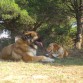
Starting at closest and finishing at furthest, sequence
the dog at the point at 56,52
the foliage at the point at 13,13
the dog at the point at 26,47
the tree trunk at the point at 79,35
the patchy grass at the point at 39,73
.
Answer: the patchy grass at the point at 39,73, the dog at the point at 26,47, the dog at the point at 56,52, the foliage at the point at 13,13, the tree trunk at the point at 79,35

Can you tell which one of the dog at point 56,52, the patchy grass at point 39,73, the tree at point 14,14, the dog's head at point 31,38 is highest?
the tree at point 14,14

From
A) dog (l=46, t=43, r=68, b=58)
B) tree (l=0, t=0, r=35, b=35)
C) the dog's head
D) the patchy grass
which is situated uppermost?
tree (l=0, t=0, r=35, b=35)

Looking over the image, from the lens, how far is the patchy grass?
20.1 feet

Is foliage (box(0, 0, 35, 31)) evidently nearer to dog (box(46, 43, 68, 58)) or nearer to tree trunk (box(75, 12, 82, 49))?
dog (box(46, 43, 68, 58))

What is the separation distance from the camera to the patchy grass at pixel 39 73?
613 centimetres

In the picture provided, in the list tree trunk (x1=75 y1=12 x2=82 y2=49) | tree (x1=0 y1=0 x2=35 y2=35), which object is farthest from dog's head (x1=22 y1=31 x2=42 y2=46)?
tree trunk (x1=75 y1=12 x2=82 y2=49)

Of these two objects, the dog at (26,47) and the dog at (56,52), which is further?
the dog at (56,52)

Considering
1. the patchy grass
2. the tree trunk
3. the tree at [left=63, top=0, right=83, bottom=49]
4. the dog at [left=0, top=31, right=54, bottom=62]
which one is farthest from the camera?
the tree trunk

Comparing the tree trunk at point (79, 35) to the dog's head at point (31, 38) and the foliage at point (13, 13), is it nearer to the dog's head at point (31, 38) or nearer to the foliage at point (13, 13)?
the foliage at point (13, 13)

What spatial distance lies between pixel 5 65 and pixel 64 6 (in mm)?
5139

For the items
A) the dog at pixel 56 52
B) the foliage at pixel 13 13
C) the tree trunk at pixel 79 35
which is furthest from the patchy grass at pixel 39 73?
the tree trunk at pixel 79 35

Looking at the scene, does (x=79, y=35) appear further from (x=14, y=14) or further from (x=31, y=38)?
(x=31, y=38)

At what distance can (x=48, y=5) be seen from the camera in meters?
11.7

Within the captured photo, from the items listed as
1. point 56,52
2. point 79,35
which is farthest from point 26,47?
point 79,35
